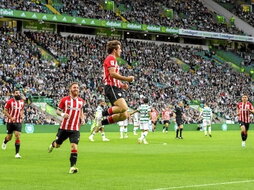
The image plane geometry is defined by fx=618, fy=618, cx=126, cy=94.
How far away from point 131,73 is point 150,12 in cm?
1620

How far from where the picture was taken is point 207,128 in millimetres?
49281

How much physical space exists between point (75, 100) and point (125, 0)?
214 feet

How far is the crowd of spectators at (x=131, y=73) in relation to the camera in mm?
58812

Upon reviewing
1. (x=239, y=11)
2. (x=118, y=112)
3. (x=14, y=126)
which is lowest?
(x=14, y=126)

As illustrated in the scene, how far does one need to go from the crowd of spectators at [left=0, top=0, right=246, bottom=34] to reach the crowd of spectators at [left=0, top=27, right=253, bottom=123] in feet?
9.78

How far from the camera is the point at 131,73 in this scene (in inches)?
2736

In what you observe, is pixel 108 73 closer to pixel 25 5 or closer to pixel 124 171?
pixel 124 171

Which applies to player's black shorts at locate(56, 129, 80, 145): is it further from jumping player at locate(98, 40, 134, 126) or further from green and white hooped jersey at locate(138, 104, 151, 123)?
green and white hooped jersey at locate(138, 104, 151, 123)

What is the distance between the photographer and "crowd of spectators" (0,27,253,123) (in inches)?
2315

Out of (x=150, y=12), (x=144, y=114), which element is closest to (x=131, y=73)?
(x=150, y=12)

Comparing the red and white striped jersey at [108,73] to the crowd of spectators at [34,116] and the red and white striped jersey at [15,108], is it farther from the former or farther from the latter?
the crowd of spectators at [34,116]

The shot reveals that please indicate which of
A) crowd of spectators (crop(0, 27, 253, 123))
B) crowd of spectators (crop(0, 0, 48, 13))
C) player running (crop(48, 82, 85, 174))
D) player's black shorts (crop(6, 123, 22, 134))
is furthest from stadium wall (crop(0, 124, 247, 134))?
player running (crop(48, 82, 85, 174))

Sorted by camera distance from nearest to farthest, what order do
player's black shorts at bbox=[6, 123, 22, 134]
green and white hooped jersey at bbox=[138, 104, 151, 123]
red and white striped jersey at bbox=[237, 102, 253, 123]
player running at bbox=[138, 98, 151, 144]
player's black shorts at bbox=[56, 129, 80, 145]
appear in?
player's black shorts at bbox=[56, 129, 80, 145]
player's black shorts at bbox=[6, 123, 22, 134]
red and white striped jersey at bbox=[237, 102, 253, 123]
player running at bbox=[138, 98, 151, 144]
green and white hooped jersey at bbox=[138, 104, 151, 123]

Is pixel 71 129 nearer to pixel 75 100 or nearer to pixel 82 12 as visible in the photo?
pixel 75 100
